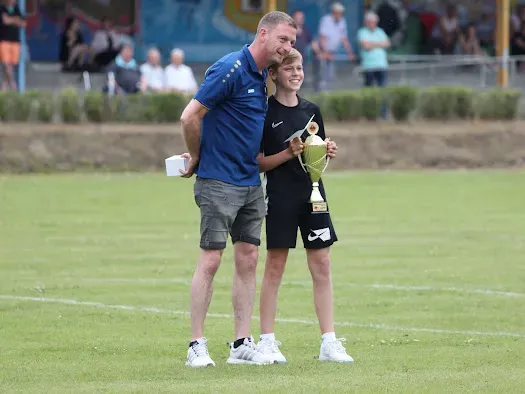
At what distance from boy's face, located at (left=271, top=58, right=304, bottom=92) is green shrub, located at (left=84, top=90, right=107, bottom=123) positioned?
16.4 m

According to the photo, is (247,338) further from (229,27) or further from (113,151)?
(229,27)

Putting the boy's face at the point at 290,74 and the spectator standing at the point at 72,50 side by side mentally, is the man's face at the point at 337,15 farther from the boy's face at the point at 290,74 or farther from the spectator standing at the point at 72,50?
the boy's face at the point at 290,74

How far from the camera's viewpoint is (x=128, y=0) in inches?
1299

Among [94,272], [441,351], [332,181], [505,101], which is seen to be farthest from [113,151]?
[441,351]

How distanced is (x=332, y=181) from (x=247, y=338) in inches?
548

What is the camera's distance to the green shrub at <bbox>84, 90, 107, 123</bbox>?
24234mm

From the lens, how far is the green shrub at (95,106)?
2423cm

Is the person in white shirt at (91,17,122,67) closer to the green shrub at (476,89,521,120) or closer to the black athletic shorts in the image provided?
the green shrub at (476,89,521,120)

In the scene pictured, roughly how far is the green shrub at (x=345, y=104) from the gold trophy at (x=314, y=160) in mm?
16725

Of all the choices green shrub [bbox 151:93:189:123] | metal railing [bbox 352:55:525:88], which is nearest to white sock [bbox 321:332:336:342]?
green shrub [bbox 151:93:189:123]

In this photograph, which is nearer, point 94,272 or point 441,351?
point 441,351

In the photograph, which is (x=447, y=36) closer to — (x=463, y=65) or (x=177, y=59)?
(x=463, y=65)

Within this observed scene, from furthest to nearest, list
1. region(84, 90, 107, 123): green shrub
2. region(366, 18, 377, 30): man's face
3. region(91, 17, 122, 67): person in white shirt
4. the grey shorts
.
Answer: region(91, 17, 122, 67): person in white shirt
region(366, 18, 377, 30): man's face
region(84, 90, 107, 123): green shrub
the grey shorts

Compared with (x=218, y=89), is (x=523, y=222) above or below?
below
